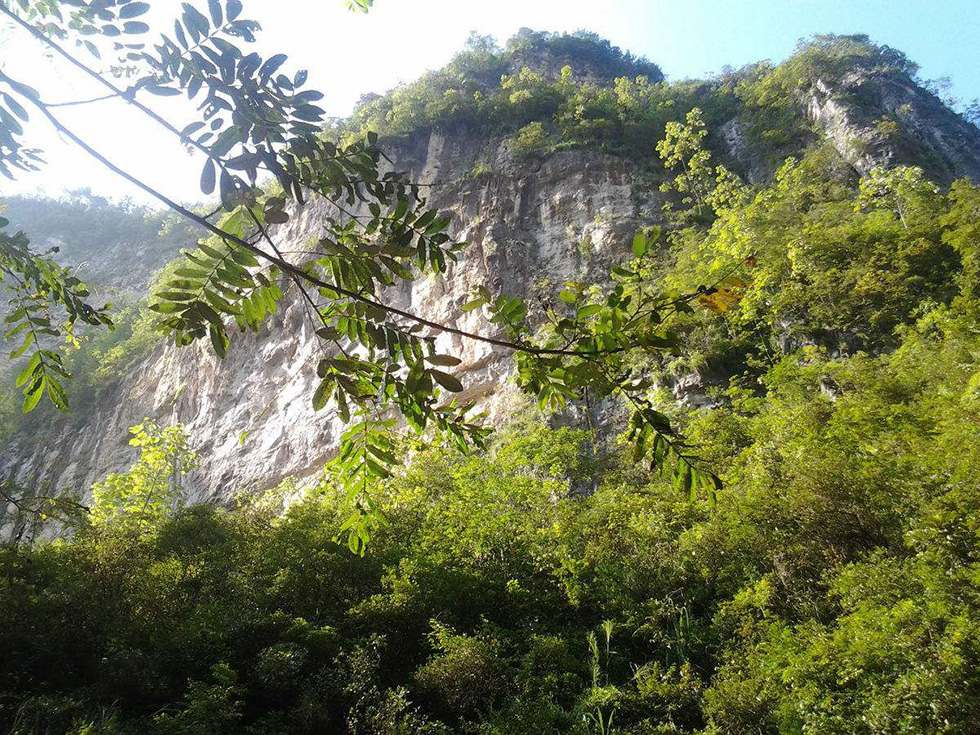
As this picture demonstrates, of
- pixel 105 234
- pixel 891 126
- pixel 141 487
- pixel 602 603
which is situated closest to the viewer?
pixel 602 603

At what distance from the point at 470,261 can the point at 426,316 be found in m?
1.70

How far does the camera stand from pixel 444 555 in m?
6.39

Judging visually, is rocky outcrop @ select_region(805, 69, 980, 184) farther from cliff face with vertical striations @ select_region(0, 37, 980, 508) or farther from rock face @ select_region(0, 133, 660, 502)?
rock face @ select_region(0, 133, 660, 502)

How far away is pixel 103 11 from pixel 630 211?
13696 mm

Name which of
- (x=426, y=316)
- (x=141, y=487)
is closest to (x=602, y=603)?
(x=141, y=487)

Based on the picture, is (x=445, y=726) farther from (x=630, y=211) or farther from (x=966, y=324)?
(x=630, y=211)

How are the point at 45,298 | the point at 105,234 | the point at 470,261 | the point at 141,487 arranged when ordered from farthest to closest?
the point at 105,234
the point at 470,261
the point at 141,487
the point at 45,298

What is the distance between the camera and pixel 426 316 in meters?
13.6

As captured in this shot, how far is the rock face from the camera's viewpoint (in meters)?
12.8

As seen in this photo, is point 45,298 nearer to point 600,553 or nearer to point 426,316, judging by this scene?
point 600,553

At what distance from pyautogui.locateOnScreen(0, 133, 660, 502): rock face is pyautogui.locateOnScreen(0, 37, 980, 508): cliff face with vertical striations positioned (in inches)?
1.5

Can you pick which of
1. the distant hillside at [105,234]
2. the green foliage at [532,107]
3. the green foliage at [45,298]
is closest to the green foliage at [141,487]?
the green foliage at [45,298]

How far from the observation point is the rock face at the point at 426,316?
12.8 metres

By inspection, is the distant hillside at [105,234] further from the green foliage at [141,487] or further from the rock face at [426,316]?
the green foliage at [141,487]
